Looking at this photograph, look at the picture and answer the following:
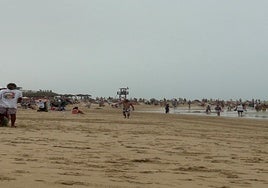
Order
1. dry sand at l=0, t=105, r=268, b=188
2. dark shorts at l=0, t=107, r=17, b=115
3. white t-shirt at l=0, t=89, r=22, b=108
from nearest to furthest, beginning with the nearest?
dry sand at l=0, t=105, r=268, b=188
dark shorts at l=0, t=107, r=17, b=115
white t-shirt at l=0, t=89, r=22, b=108

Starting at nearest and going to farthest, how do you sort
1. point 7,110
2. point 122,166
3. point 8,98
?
point 122,166
point 7,110
point 8,98

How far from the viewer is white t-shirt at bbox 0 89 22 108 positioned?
1383 cm

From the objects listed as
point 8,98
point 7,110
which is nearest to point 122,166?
point 7,110

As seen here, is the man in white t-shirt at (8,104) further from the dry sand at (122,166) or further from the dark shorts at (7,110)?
the dry sand at (122,166)

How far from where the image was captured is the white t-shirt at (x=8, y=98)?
544 inches

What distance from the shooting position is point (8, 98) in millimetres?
13938

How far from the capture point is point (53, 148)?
7.99 m

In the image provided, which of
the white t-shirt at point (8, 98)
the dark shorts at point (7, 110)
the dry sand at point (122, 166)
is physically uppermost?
the white t-shirt at point (8, 98)

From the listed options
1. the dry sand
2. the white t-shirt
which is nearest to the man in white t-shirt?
the white t-shirt

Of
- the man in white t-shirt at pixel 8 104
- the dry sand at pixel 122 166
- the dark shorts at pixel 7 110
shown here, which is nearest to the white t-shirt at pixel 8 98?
the man in white t-shirt at pixel 8 104

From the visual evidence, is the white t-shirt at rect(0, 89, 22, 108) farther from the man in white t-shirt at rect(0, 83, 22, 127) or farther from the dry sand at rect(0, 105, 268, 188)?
the dry sand at rect(0, 105, 268, 188)

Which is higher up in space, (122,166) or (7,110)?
(7,110)

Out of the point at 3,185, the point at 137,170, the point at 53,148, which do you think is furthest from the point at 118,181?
the point at 53,148

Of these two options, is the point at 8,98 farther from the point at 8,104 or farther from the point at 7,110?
the point at 7,110
